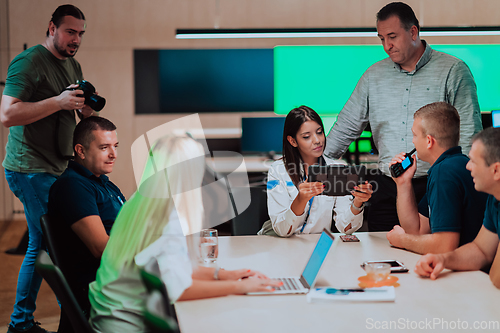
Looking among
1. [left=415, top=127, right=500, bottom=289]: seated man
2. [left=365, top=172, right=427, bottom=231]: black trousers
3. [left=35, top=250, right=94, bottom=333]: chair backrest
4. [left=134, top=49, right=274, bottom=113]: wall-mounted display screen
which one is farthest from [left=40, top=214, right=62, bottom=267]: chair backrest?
[left=134, top=49, right=274, bottom=113]: wall-mounted display screen

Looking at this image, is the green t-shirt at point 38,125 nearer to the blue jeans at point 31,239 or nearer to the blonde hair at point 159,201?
the blue jeans at point 31,239

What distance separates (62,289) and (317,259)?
716mm

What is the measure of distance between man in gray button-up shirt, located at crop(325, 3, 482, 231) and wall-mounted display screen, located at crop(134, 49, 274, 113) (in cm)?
351

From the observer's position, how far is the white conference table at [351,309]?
1120 mm

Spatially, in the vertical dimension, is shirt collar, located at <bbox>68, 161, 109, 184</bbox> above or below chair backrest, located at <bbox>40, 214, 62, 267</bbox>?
above

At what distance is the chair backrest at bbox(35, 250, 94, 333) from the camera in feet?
3.67

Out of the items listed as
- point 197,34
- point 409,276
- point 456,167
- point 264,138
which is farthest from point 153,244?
point 264,138

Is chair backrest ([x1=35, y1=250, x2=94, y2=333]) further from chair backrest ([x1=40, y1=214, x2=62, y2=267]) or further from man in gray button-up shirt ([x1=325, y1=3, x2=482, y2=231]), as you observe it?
man in gray button-up shirt ([x1=325, y1=3, x2=482, y2=231])

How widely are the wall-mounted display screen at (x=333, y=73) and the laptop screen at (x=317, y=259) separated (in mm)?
4016

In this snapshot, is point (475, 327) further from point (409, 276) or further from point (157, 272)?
point (157, 272)

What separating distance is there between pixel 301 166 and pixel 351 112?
0.53 m

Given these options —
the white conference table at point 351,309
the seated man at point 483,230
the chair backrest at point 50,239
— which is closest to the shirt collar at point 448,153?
the seated man at point 483,230

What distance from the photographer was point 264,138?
523cm

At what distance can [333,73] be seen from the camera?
5.45 metres
